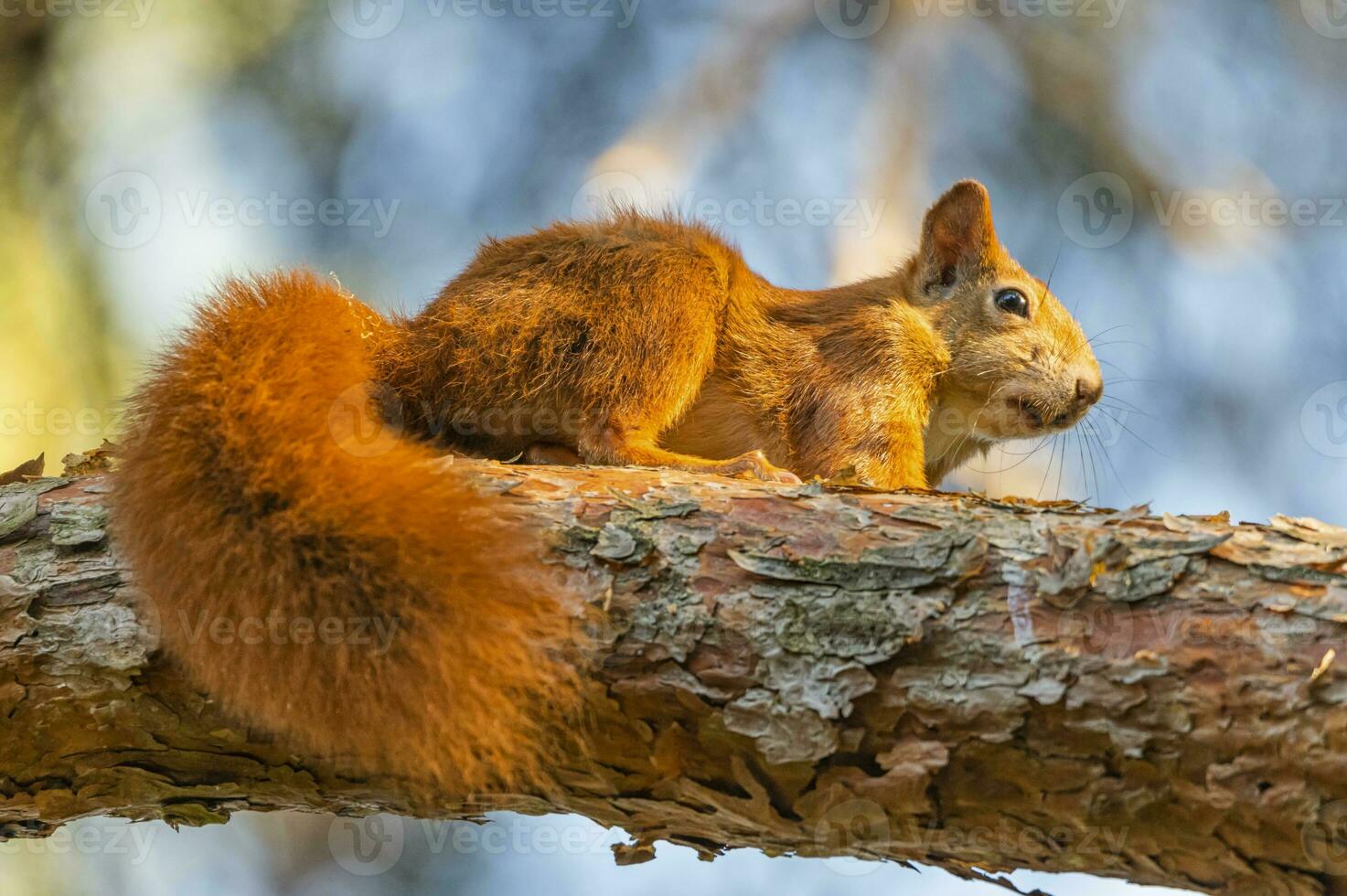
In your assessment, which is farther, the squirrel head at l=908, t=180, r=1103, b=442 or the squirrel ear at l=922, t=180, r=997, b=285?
the squirrel ear at l=922, t=180, r=997, b=285

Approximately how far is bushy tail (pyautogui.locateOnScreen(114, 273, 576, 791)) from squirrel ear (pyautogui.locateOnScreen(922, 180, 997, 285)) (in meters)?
2.12

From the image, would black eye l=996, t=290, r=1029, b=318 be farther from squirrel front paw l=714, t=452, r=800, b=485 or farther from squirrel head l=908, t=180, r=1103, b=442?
squirrel front paw l=714, t=452, r=800, b=485

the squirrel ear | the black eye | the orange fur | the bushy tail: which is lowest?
the bushy tail

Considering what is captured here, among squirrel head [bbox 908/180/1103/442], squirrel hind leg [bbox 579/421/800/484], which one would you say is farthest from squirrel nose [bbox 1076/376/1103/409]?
squirrel hind leg [bbox 579/421/800/484]

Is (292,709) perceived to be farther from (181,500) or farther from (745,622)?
(745,622)

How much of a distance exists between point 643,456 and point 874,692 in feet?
3.63

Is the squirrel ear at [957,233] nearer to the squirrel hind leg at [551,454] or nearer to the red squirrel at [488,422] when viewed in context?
the red squirrel at [488,422]

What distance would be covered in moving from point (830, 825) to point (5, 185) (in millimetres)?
4649

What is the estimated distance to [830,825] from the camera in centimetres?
218

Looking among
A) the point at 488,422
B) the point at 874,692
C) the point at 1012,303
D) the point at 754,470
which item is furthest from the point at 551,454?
the point at 1012,303

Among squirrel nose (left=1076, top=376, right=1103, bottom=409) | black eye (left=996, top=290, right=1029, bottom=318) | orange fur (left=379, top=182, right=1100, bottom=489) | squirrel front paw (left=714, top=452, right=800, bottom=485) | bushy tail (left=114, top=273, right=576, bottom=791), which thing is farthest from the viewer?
black eye (left=996, top=290, right=1029, bottom=318)

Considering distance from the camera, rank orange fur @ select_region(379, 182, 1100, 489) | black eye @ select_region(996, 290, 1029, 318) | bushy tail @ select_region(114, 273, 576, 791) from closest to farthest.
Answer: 1. bushy tail @ select_region(114, 273, 576, 791)
2. orange fur @ select_region(379, 182, 1100, 489)
3. black eye @ select_region(996, 290, 1029, 318)

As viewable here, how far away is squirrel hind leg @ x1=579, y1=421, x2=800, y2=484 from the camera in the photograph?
2955 mm

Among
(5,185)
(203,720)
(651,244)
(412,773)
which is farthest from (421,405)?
(5,185)
